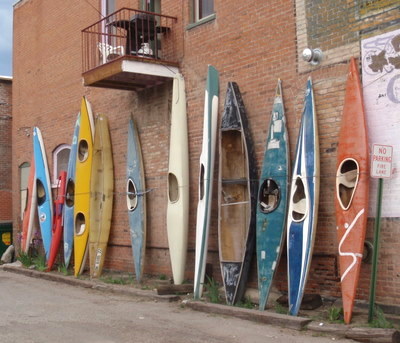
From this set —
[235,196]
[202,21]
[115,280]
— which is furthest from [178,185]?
[202,21]

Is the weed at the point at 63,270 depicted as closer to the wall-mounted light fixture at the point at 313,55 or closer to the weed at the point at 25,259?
the weed at the point at 25,259

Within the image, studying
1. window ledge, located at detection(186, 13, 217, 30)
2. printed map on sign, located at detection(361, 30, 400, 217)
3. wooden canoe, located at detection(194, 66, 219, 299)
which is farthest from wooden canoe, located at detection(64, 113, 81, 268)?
printed map on sign, located at detection(361, 30, 400, 217)

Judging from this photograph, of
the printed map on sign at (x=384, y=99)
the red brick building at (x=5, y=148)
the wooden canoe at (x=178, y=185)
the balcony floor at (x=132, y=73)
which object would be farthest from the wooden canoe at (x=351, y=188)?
the red brick building at (x=5, y=148)

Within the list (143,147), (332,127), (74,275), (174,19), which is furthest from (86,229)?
(332,127)

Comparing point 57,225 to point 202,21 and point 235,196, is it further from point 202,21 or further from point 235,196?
point 202,21

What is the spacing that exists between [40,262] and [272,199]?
7.67 meters

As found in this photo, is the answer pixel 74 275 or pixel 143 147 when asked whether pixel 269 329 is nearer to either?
pixel 143 147

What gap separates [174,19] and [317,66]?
12.9 feet

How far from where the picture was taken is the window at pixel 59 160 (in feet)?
51.9

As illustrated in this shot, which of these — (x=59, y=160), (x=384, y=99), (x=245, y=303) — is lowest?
(x=245, y=303)

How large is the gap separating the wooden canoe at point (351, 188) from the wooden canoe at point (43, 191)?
876cm

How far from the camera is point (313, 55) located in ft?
29.7

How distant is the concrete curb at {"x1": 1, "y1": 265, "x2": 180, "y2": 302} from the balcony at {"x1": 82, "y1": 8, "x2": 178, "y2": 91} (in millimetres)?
3868

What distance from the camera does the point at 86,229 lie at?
532 inches
